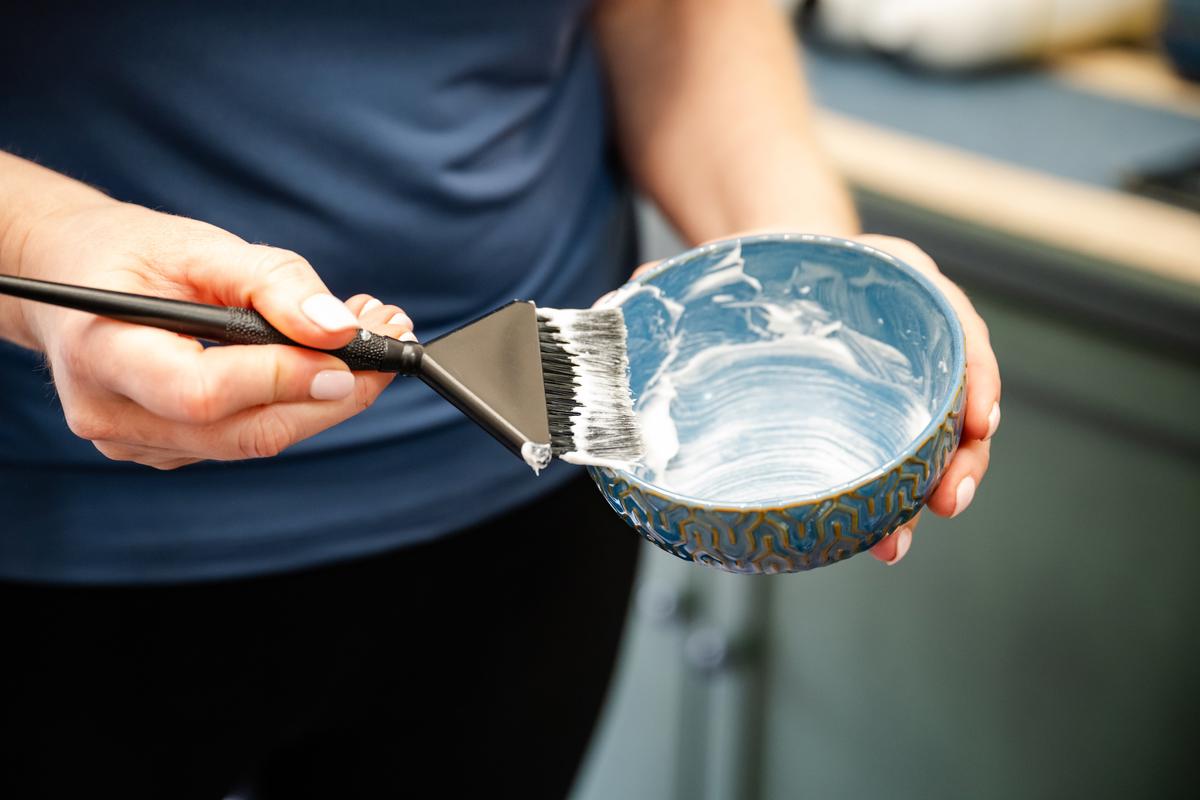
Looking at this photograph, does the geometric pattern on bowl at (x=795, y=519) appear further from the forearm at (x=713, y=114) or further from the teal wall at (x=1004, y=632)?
the teal wall at (x=1004, y=632)

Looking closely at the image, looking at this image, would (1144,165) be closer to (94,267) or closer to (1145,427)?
(1145,427)

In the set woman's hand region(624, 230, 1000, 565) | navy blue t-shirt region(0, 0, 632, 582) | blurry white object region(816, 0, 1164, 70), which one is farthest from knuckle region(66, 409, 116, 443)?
blurry white object region(816, 0, 1164, 70)

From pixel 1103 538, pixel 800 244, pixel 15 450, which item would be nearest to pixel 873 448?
pixel 800 244

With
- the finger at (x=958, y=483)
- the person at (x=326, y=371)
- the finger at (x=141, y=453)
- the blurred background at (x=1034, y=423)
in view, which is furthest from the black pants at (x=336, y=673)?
the blurred background at (x=1034, y=423)

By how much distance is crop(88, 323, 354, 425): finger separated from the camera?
289 mm

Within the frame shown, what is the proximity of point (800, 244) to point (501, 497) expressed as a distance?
0.19m

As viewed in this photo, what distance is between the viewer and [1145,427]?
0.73 meters

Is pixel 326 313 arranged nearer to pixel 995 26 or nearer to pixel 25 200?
pixel 25 200

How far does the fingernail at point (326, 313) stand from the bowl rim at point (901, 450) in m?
0.10

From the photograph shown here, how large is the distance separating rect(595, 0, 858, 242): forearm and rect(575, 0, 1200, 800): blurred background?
21cm

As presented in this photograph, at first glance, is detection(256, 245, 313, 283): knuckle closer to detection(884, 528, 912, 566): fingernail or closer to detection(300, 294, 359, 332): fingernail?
detection(300, 294, 359, 332): fingernail

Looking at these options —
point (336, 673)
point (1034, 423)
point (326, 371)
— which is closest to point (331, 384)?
point (326, 371)

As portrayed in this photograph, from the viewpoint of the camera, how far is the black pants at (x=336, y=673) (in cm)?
45

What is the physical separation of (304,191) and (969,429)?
10.5 inches
